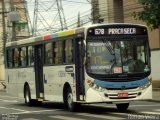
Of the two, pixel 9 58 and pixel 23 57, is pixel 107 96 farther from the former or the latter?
pixel 9 58

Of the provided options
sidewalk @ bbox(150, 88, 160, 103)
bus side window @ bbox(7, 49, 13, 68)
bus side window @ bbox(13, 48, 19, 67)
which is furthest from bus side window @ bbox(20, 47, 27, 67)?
sidewalk @ bbox(150, 88, 160, 103)

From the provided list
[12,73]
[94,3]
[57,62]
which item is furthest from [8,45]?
[94,3]

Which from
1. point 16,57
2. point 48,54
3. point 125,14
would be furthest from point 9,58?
point 125,14

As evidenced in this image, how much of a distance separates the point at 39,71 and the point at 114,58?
5650mm

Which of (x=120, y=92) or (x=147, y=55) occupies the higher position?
(x=147, y=55)

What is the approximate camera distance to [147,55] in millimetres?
19375

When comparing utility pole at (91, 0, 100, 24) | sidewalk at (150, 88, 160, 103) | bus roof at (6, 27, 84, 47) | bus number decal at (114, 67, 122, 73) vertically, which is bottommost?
sidewalk at (150, 88, 160, 103)

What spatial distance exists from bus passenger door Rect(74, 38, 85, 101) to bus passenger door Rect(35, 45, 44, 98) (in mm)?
3910

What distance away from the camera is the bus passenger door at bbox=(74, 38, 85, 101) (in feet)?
63.4

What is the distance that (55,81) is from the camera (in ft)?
72.3

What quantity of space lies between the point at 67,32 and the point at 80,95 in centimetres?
258

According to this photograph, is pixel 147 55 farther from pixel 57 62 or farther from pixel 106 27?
pixel 57 62

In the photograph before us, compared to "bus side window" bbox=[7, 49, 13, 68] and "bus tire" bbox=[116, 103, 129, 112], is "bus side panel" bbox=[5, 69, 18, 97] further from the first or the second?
"bus tire" bbox=[116, 103, 129, 112]

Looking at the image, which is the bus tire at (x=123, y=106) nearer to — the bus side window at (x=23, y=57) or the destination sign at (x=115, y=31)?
the destination sign at (x=115, y=31)
